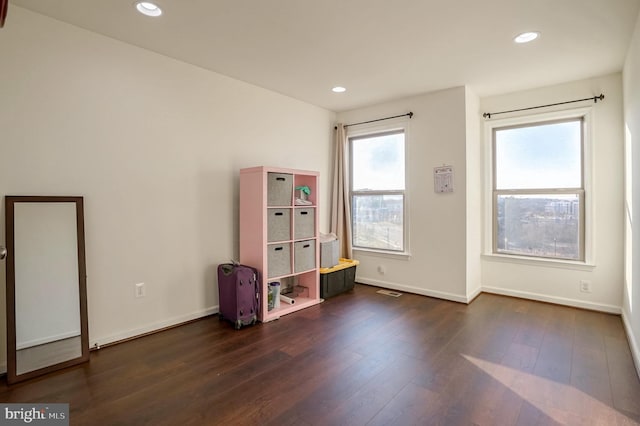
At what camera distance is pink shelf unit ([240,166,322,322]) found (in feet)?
10.8

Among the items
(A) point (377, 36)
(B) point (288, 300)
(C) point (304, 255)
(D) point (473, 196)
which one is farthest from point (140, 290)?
(D) point (473, 196)

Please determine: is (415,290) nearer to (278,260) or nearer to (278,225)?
(278,260)

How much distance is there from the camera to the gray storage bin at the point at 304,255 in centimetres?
365

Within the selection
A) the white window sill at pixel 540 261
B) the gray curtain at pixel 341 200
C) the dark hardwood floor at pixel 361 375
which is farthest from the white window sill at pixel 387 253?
the dark hardwood floor at pixel 361 375

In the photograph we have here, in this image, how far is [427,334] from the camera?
2.95 m

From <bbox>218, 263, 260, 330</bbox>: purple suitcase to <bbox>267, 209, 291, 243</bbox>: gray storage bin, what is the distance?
1.32 ft

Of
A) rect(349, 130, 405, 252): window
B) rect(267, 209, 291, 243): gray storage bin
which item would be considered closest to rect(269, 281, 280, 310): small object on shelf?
rect(267, 209, 291, 243): gray storage bin

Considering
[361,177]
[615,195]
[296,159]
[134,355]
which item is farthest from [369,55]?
[134,355]

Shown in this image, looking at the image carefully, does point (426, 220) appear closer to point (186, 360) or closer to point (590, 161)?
point (590, 161)

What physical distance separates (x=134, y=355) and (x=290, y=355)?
119 centimetres

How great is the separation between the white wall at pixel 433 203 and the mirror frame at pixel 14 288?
3383 millimetres

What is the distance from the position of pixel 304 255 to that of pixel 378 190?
1.59 metres

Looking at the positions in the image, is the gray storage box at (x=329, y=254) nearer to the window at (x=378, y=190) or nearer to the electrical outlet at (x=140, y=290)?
the window at (x=378, y=190)

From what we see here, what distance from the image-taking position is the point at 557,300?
149 inches
